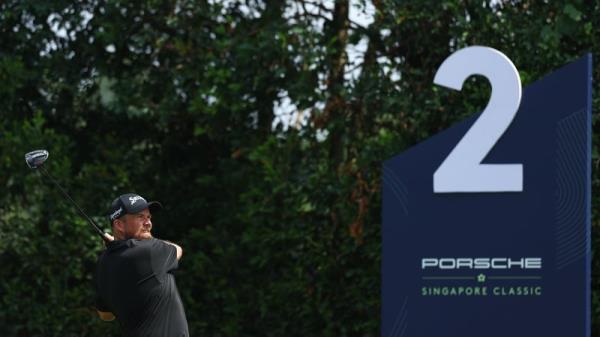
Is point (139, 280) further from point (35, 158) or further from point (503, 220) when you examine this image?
point (503, 220)

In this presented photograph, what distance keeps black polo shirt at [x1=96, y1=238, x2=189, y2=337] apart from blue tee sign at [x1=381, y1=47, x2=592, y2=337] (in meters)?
1.70

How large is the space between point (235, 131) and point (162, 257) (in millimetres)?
5111

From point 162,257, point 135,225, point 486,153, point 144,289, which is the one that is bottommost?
point 144,289

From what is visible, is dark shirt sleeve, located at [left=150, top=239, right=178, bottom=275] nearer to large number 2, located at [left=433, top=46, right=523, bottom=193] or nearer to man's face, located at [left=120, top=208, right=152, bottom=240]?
man's face, located at [left=120, top=208, right=152, bottom=240]

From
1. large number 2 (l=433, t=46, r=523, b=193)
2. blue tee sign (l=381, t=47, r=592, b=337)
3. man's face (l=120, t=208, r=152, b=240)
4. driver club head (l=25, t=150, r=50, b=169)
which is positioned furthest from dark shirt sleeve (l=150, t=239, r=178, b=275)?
large number 2 (l=433, t=46, r=523, b=193)

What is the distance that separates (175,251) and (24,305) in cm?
554

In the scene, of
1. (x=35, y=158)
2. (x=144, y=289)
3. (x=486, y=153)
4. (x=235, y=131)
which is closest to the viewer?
(x=144, y=289)

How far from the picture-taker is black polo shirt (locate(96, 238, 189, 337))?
561cm

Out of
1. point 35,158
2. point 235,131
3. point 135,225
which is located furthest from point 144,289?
point 235,131

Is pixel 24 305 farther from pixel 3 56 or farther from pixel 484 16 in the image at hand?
pixel 484 16

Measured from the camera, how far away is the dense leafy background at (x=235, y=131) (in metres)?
9.87

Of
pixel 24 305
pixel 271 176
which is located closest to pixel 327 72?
pixel 271 176

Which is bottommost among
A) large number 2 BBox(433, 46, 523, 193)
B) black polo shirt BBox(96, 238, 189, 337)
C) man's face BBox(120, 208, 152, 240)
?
black polo shirt BBox(96, 238, 189, 337)

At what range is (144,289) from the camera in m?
5.62
